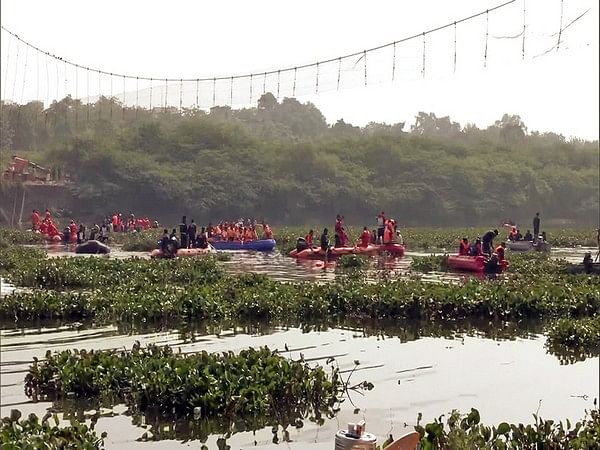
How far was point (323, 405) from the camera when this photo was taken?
906 cm

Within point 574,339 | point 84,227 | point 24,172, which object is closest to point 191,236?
point 84,227

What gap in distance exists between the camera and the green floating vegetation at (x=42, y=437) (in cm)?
650

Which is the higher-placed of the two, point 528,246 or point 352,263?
point 528,246

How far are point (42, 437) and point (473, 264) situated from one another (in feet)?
59.4

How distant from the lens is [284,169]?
6456cm

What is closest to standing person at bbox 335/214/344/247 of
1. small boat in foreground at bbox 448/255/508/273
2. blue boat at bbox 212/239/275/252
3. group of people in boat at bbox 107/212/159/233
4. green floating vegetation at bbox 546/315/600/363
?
blue boat at bbox 212/239/275/252

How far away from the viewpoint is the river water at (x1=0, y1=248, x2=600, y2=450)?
826cm

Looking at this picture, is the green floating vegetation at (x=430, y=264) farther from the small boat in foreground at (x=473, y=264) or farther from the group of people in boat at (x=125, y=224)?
the group of people in boat at (x=125, y=224)

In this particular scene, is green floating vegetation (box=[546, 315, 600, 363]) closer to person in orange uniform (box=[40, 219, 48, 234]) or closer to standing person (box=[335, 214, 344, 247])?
standing person (box=[335, 214, 344, 247])

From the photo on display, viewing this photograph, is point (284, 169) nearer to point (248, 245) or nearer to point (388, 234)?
point (248, 245)

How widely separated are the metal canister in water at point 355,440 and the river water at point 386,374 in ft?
5.07

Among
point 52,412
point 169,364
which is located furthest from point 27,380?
point 169,364

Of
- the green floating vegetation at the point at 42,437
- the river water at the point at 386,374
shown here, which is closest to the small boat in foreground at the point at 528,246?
the river water at the point at 386,374

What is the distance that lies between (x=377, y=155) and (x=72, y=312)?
56680mm
